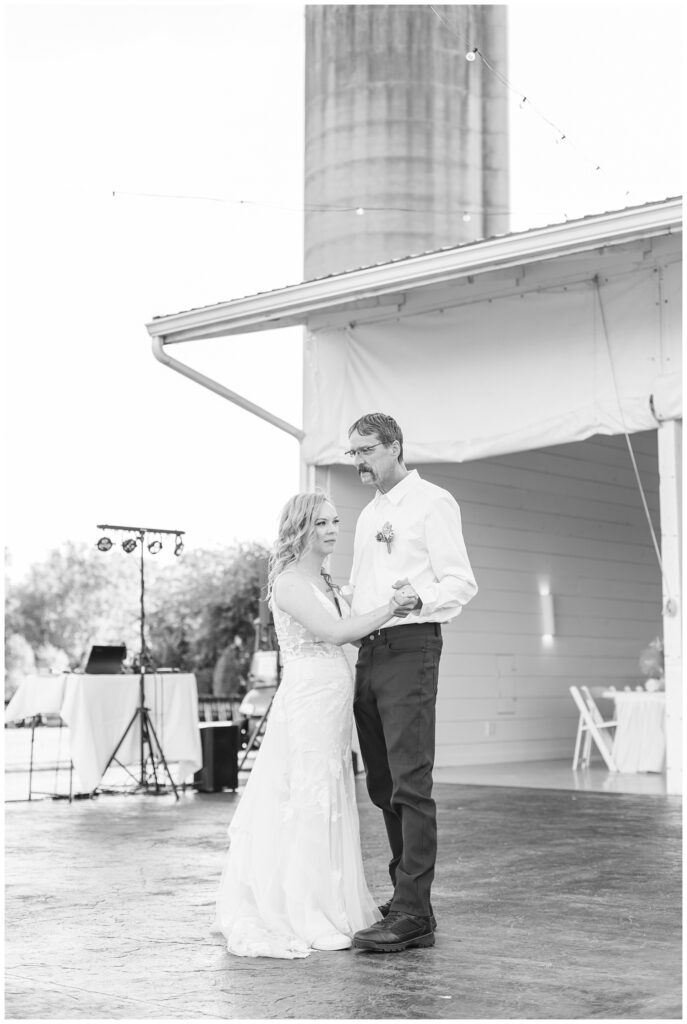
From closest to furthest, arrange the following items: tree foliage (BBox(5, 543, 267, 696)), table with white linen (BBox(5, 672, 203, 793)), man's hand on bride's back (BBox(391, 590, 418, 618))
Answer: man's hand on bride's back (BBox(391, 590, 418, 618))
table with white linen (BBox(5, 672, 203, 793))
tree foliage (BBox(5, 543, 267, 696))

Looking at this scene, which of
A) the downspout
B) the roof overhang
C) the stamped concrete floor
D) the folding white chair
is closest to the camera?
the stamped concrete floor

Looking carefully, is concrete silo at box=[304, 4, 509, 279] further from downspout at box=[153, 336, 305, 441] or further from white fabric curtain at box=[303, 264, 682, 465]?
downspout at box=[153, 336, 305, 441]

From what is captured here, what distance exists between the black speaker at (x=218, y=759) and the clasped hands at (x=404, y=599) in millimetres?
6174

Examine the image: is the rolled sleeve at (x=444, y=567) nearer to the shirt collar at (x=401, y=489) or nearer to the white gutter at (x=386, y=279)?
the shirt collar at (x=401, y=489)

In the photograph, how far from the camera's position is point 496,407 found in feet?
33.5

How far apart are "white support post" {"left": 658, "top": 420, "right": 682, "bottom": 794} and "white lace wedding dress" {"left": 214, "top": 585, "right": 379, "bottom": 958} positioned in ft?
17.3

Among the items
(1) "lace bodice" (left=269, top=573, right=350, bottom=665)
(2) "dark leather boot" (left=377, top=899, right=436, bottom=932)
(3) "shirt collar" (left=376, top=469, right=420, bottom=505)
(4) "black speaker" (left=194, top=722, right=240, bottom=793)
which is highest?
(3) "shirt collar" (left=376, top=469, right=420, bottom=505)

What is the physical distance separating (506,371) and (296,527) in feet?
20.5

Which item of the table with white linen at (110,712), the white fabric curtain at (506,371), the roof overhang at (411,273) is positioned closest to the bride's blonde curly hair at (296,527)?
the roof overhang at (411,273)

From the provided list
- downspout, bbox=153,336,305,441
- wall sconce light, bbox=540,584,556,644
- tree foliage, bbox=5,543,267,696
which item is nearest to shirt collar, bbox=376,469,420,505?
downspout, bbox=153,336,305,441

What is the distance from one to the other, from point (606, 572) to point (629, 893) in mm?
9062

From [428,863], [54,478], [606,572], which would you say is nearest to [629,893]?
[428,863]

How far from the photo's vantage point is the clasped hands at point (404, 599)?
12.3ft

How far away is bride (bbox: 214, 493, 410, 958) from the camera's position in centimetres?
392
